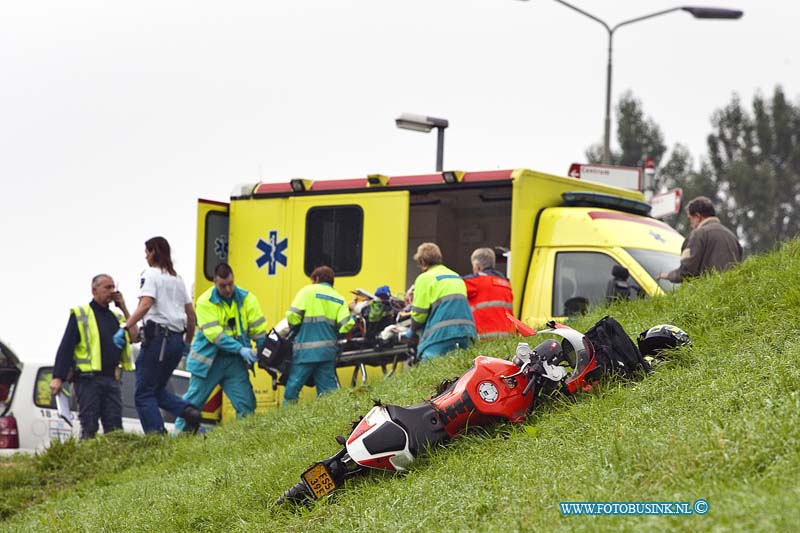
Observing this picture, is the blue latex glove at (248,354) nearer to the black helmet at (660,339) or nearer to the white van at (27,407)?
the white van at (27,407)

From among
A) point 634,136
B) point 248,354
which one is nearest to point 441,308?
point 248,354

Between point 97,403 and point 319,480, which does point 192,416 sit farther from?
point 319,480

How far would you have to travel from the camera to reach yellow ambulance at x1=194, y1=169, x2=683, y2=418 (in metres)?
11.6

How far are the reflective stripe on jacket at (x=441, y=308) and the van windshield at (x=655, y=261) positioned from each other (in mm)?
1803

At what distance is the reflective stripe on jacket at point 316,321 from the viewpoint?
1183cm

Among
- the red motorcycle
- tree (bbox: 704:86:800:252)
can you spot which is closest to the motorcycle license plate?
the red motorcycle

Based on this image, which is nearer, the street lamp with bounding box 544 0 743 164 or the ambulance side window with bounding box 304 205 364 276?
the ambulance side window with bounding box 304 205 364 276

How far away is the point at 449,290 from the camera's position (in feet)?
34.6

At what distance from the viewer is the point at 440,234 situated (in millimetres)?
14797

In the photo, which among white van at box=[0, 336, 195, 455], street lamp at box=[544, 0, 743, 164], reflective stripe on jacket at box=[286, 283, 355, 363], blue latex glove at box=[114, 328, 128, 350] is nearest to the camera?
blue latex glove at box=[114, 328, 128, 350]

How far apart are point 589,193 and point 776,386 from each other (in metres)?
6.91

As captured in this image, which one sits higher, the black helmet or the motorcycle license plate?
the black helmet

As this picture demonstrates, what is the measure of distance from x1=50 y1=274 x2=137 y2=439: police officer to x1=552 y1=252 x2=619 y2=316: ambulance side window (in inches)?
157

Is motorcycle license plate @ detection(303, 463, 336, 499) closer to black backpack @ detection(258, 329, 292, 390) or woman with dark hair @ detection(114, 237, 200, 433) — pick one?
woman with dark hair @ detection(114, 237, 200, 433)
